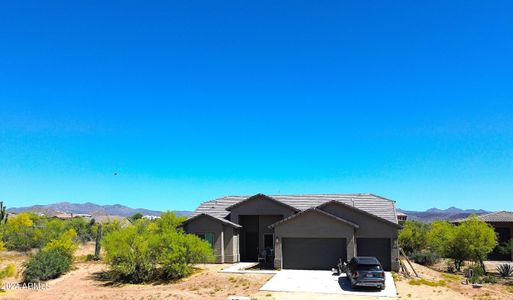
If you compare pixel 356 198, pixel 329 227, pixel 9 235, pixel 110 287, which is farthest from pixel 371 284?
pixel 9 235

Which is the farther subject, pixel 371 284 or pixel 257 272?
pixel 257 272

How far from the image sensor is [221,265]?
113 feet

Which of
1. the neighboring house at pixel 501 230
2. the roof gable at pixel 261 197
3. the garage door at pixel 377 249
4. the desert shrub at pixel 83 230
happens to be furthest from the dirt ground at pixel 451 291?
the desert shrub at pixel 83 230

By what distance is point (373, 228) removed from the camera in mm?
31328

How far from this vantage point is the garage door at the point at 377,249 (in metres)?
30.9

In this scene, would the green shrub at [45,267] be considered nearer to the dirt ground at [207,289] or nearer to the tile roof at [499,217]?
the dirt ground at [207,289]

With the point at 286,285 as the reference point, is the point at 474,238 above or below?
above

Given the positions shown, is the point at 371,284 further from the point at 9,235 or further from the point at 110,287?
the point at 9,235

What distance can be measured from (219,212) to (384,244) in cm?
1522

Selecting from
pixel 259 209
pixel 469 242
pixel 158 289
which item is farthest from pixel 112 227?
pixel 469 242

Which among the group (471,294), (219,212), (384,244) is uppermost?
(219,212)

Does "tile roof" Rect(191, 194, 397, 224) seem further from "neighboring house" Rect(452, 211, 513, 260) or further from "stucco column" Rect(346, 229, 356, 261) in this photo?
"neighboring house" Rect(452, 211, 513, 260)

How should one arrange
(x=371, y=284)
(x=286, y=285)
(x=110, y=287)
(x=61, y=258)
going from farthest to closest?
(x=61, y=258)
(x=110, y=287)
(x=286, y=285)
(x=371, y=284)

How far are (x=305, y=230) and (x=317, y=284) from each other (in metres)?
6.57
